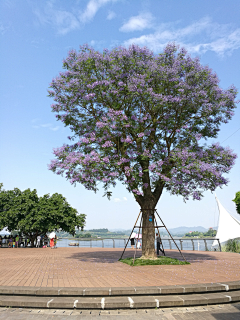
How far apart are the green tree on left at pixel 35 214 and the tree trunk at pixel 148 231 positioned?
17203mm

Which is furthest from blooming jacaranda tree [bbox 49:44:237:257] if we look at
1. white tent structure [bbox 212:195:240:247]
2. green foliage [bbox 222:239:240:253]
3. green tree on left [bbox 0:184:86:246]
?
white tent structure [bbox 212:195:240:247]

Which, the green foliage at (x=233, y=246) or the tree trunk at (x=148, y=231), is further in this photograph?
the green foliage at (x=233, y=246)

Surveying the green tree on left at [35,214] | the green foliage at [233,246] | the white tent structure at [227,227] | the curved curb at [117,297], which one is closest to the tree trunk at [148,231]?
the curved curb at [117,297]

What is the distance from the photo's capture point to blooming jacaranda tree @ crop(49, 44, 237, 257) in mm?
13344

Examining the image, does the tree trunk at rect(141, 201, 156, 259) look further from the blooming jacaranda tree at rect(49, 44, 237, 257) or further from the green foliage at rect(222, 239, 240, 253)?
the green foliage at rect(222, 239, 240, 253)

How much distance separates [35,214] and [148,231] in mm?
18732

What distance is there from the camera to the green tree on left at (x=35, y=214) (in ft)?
96.2

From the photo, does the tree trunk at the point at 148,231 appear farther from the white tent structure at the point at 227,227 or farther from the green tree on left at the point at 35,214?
the white tent structure at the point at 227,227

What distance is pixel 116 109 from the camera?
1434 centimetres

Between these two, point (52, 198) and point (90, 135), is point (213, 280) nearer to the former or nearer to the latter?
point (90, 135)

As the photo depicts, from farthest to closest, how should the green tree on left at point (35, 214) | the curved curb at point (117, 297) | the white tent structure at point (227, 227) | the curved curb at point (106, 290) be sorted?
the white tent structure at point (227, 227) < the green tree on left at point (35, 214) < the curved curb at point (106, 290) < the curved curb at point (117, 297)

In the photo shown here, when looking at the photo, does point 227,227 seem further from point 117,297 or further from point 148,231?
point 117,297

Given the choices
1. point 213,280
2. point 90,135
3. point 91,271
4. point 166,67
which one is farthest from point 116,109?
point 213,280

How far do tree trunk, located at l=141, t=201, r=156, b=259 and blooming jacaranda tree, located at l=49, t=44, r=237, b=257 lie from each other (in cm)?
5
